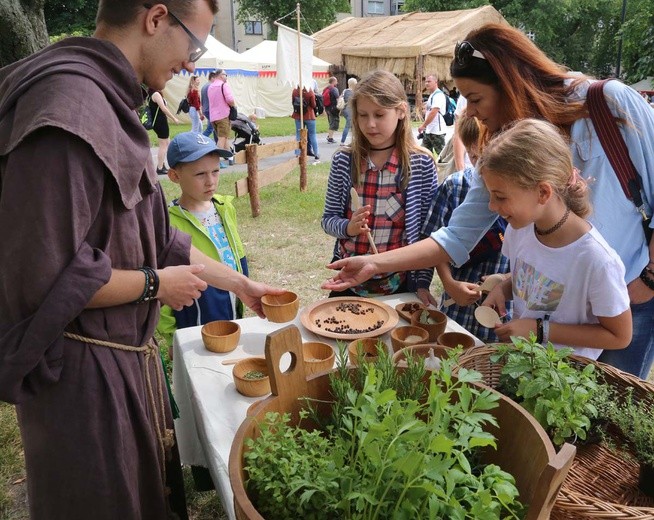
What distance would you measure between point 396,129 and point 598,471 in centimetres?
198

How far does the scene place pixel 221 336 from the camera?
6.02 feet

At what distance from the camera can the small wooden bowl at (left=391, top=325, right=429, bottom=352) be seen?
69.2 inches

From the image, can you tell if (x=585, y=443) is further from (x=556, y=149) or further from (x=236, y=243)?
(x=236, y=243)

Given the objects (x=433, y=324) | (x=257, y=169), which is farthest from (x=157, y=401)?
(x=257, y=169)

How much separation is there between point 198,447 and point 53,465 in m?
0.81

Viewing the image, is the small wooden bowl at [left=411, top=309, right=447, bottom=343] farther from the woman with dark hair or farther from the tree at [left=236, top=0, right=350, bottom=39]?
the tree at [left=236, top=0, right=350, bottom=39]

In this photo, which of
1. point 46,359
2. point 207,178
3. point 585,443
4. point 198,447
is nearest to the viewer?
point 46,359

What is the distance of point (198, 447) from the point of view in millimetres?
2053

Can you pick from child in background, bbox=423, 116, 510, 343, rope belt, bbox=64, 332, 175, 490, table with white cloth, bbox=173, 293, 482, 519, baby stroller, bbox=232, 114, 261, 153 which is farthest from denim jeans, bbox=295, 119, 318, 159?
rope belt, bbox=64, 332, 175, 490

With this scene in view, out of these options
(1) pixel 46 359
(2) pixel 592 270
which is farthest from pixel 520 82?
(1) pixel 46 359

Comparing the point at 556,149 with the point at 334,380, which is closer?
the point at 334,380

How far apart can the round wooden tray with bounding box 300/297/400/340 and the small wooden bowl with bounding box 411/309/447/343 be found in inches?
3.4

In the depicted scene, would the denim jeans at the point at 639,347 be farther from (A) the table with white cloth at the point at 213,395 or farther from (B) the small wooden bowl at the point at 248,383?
(B) the small wooden bowl at the point at 248,383

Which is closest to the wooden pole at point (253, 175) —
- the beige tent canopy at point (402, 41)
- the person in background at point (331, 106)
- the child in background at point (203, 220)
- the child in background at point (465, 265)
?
the child in background at point (203, 220)
